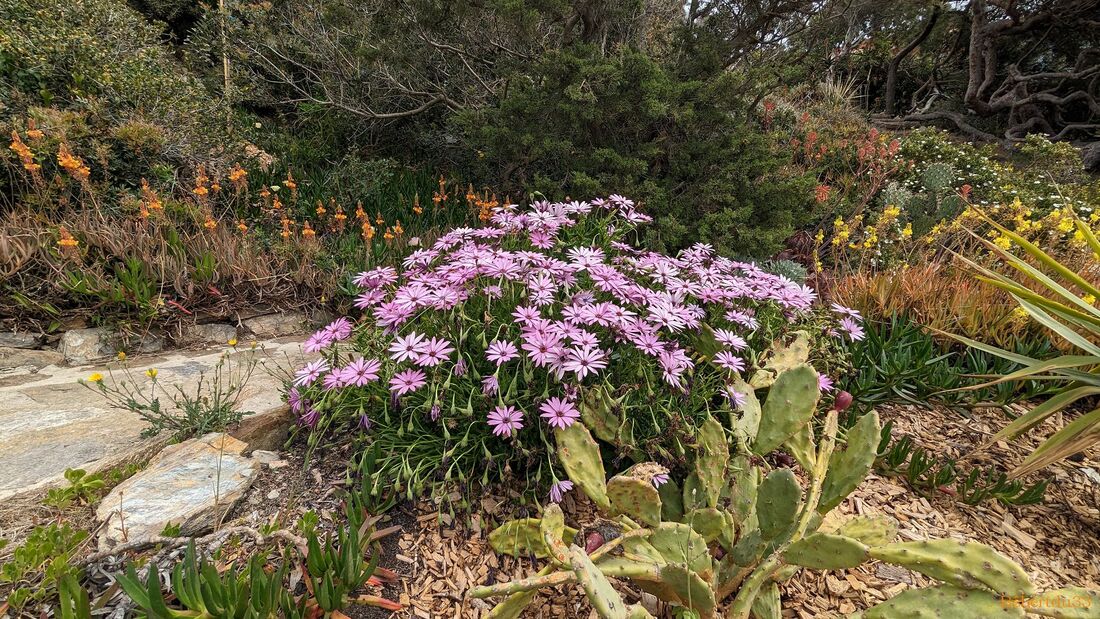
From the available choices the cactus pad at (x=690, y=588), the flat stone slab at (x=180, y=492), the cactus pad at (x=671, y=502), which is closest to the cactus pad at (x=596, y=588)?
the cactus pad at (x=690, y=588)

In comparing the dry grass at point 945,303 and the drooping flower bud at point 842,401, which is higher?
the dry grass at point 945,303

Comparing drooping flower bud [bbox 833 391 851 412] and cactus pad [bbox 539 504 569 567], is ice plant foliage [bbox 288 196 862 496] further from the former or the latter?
drooping flower bud [bbox 833 391 851 412]

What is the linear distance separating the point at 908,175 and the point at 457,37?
5.82 metres

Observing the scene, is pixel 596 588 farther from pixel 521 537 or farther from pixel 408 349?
pixel 408 349

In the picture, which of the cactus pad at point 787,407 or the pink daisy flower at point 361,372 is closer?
the pink daisy flower at point 361,372

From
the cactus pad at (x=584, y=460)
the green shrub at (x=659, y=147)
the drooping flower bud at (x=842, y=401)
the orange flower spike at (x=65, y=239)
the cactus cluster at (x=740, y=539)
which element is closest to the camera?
the cactus cluster at (x=740, y=539)

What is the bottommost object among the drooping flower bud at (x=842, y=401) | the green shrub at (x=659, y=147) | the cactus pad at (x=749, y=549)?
the cactus pad at (x=749, y=549)

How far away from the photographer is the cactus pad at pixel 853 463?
171 cm

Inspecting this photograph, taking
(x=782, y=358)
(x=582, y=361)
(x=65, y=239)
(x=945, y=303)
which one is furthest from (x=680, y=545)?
(x=65, y=239)

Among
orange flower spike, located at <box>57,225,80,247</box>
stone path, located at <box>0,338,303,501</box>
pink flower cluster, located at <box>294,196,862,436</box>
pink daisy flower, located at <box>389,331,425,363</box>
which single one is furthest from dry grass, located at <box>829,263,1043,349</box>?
orange flower spike, located at <box>57,225,80,247</box>

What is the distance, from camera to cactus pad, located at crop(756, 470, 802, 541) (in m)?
1.47

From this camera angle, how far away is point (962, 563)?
4.49 ft

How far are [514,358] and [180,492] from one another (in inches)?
48.7

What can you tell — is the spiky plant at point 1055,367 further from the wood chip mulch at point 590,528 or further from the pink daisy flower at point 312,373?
the pink daisy flower at point 312,373
